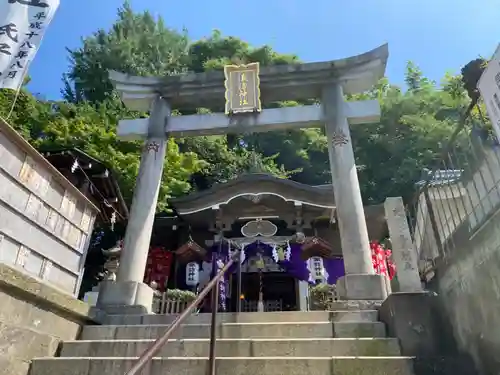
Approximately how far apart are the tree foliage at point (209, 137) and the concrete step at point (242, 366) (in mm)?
11684

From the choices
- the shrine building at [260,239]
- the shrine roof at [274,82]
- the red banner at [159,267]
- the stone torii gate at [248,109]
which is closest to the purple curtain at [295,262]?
the shrine building at [260,239]

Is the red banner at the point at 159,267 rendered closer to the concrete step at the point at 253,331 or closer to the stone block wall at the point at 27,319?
the concrete step at the point at 253,331

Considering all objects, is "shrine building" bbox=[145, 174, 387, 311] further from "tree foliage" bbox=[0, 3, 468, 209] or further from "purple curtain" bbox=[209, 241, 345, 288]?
"tree foliage" bbox=[0, 3, 468, 209]

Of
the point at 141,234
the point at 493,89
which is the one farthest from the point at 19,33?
the point at 493,89

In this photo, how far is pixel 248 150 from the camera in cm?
2552

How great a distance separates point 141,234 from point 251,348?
414 cm

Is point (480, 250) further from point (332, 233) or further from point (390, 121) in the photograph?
point (390, 121)

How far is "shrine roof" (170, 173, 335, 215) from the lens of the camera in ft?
43.6

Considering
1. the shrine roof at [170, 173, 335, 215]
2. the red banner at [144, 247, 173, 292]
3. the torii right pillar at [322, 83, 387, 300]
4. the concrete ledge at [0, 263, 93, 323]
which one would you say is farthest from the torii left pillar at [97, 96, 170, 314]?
the red banner at [144, 247, 173, 292]

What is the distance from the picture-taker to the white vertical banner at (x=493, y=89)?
328 cm

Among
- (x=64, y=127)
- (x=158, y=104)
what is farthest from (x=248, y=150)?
(x=158, y=104)

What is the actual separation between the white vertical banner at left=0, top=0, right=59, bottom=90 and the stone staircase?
4.91 m

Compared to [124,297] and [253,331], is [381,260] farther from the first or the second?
[253,331]

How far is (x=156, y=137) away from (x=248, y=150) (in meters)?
16.6
